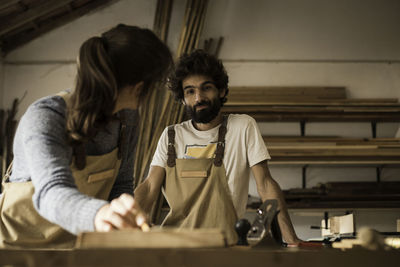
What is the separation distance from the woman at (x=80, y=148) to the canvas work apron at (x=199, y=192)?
1108mm

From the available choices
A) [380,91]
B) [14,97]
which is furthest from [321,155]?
[14,97]

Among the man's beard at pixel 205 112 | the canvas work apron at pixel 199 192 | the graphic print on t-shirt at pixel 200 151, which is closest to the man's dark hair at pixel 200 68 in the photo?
the man's beard at pixel 205 112

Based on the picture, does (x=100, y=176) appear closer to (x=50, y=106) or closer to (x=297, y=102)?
(x=50, y=106)

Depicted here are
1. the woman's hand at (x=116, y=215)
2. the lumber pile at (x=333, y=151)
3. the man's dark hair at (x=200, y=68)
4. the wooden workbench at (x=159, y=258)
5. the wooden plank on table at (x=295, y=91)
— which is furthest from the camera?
the wooden plank on table at (x=295, y=91)

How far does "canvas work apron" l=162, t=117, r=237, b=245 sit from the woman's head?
4.58 ft

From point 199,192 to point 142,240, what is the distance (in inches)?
76.6

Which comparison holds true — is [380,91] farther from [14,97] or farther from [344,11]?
[14,97]

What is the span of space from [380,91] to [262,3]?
1825mm

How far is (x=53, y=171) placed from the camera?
1.23 m

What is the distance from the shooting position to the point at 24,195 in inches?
61.2

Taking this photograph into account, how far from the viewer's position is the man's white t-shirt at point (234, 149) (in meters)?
2.86

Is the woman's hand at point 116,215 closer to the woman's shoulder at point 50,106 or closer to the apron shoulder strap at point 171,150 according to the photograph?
the woman's shoulder at point 50,106

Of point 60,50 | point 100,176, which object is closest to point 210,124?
point 100,176

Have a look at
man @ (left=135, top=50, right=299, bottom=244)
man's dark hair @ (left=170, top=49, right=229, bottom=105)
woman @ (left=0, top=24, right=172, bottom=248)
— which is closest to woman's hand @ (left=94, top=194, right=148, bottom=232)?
woman @ (left=0, top=24, right=172, bottom=248)
